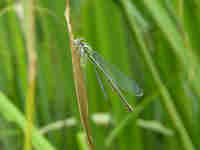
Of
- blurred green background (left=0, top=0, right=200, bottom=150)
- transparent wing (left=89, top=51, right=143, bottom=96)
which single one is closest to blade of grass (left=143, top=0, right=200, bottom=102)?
blurred green background (left=0, top=0, right=200, bottom=150)

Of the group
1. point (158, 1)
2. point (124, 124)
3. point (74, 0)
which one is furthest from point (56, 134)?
point (158, 1)

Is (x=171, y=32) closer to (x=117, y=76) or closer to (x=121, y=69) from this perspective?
(x=117, y=76)

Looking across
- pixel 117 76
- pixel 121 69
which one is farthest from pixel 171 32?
pixel 121 69

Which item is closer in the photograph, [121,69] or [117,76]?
[117,76]

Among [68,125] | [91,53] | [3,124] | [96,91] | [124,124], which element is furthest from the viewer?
[3,124]

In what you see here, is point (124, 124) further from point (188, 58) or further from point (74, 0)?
point (74, 0)

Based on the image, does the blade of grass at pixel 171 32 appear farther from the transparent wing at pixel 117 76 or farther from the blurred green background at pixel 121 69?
the transparent wing at pixel 117 76

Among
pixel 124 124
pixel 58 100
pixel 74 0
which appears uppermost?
pixel 74 0
